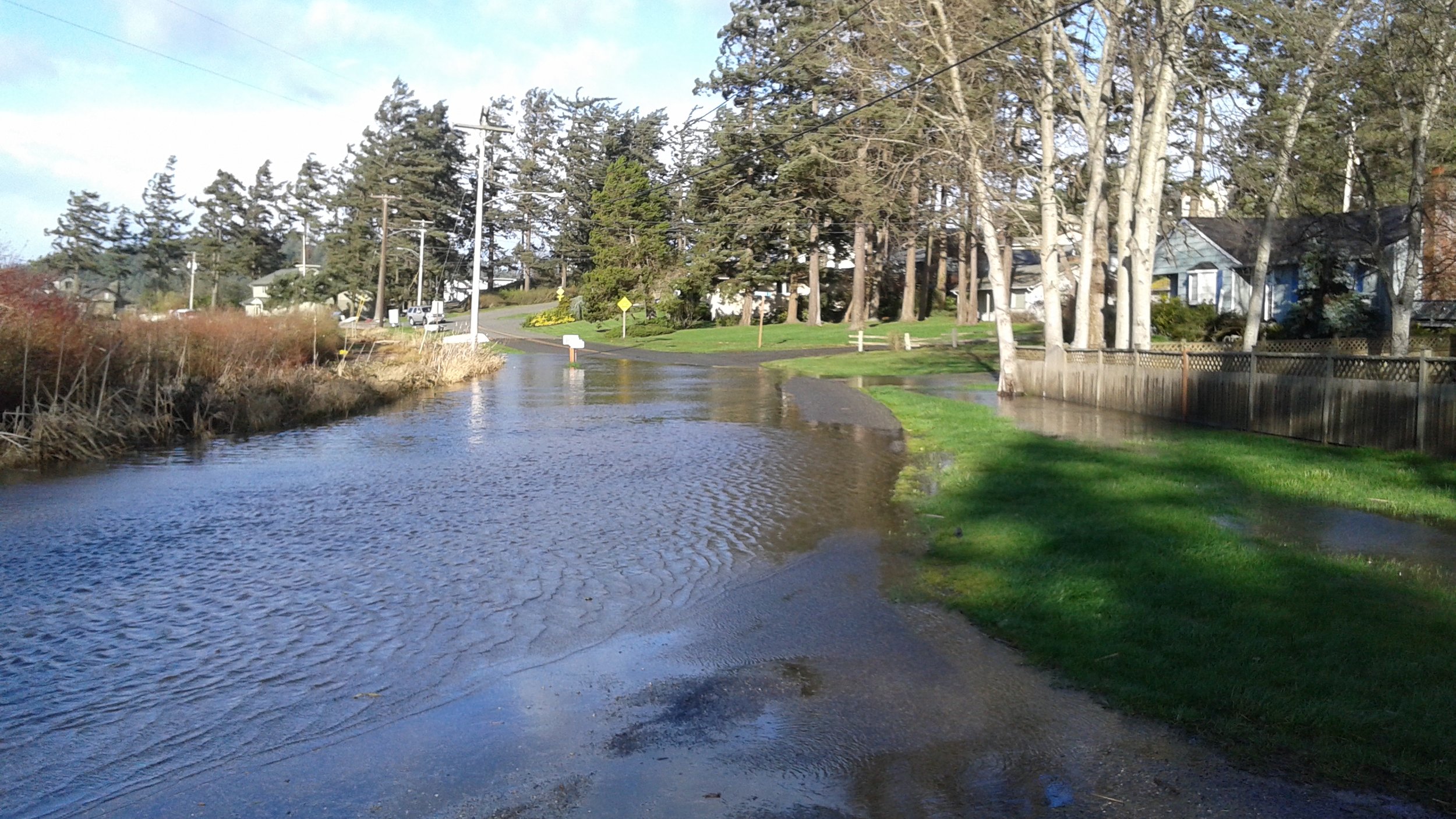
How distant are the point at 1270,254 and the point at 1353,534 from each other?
34.5 metres

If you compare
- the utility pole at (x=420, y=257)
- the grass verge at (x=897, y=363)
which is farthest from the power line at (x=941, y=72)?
the utility pole at (x=420, y=257)

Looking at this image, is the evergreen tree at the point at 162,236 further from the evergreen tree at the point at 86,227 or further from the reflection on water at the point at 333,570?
the reflection on water at the point at 333,570

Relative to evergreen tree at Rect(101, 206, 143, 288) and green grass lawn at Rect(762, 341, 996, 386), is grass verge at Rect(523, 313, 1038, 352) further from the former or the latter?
evergreen tree at Rect(101, 206, 143, 288)

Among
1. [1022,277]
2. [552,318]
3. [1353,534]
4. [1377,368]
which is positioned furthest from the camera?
[552,318]

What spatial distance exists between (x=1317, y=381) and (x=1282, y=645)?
11739 millimetres

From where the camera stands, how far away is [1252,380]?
18875 millimetres

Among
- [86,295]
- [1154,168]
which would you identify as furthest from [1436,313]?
[86,295]

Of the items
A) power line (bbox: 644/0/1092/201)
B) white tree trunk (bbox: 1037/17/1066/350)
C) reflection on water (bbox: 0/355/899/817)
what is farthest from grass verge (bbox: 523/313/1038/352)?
reflection on water (bbox: 0/355/899/817)

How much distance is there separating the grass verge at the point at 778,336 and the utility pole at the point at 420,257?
10511 mm

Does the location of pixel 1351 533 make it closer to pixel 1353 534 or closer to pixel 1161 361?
pixel 1353 534

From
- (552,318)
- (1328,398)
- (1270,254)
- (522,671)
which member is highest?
(1270,254)

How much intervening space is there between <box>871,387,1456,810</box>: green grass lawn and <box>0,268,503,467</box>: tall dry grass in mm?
12086

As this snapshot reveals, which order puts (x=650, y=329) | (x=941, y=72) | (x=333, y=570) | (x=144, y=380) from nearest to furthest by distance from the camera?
(x=333, y=570)
(x=144, y=380)
(x=941, y=72)
(x=650, y=329)

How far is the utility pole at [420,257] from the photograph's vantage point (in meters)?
69.7
